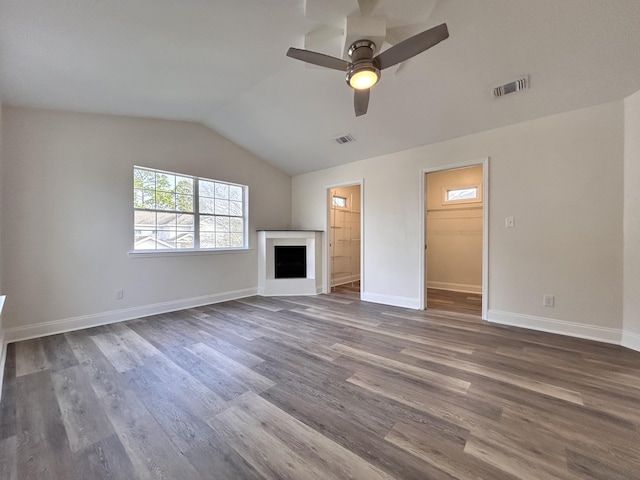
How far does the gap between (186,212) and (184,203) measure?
149 mm

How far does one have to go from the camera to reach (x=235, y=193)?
4973 millimetres

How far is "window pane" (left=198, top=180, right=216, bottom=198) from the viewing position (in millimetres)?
4461

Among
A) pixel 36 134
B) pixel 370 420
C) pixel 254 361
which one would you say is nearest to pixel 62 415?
pixel 254 361

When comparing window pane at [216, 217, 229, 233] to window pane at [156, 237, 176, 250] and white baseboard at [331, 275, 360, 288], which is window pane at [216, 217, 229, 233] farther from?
white baseboard at [331, 275, 360, 288]

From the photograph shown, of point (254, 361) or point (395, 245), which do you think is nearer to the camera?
point (254, 361)

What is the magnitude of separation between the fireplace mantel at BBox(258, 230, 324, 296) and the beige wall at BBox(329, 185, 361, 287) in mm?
739

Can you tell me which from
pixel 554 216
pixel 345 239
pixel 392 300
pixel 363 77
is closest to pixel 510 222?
pixel 554 216

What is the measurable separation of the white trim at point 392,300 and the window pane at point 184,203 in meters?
3.34

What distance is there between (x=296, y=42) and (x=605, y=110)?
3337 millimetres

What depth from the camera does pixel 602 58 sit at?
2.29 m

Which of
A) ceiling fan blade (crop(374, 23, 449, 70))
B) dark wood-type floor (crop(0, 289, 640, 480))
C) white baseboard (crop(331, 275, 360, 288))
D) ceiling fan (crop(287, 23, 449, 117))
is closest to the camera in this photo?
dark wood-type floor (crop(0, 289, 640, 480))

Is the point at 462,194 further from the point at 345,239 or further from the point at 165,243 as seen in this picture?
the point at 165,243

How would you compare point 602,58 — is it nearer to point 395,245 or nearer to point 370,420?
point 395,245

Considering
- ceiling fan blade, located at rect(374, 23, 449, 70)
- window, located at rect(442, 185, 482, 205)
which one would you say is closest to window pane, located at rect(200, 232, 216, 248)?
ceiling fan blade, located at rect(374, 23, 449, 70)
